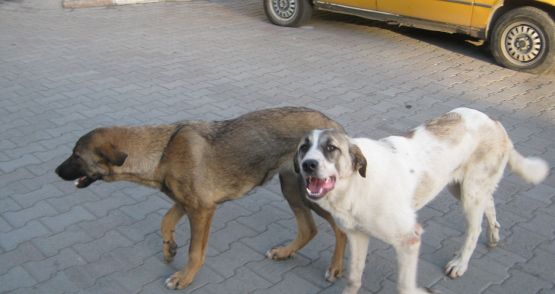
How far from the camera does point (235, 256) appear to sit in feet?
14.3

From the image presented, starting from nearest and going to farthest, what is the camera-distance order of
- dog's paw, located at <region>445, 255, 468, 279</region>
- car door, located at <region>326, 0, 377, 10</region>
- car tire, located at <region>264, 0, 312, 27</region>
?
dog's paw, located at <region>445, 255, 468, 279</region> < car door, located at <region>326, 0, 377, 10</region> < car tire, located at <region>264, 0, 312, 27</region>

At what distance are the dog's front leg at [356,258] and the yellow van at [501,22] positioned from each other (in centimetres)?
609

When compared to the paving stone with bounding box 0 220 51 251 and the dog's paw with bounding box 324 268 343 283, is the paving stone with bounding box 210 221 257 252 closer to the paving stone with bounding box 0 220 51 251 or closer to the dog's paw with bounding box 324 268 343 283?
the dog's paw with bounding box 324 268 343 283

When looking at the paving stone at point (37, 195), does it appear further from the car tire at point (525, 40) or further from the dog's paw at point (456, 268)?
the car tire at point (525, 40)

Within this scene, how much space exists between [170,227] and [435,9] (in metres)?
6.70

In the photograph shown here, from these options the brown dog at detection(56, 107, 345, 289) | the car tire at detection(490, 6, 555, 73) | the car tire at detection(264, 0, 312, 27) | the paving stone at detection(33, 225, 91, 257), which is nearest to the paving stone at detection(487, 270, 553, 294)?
the brown dog at detection(56, 107, 345, 289)

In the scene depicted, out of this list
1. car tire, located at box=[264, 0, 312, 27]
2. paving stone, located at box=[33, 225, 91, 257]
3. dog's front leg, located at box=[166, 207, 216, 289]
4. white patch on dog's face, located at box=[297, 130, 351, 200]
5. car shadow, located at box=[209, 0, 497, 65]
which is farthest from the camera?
car tire, located at box=[264, 0, 312, 27]

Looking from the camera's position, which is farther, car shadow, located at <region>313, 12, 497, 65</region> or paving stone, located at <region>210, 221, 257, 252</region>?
car shadow, located at <region>313, 12, 497, 65</region>

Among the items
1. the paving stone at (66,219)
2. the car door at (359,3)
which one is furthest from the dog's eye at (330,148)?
the car door at (359,3)

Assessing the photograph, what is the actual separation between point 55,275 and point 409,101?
5.05 meters

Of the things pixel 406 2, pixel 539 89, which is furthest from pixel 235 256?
pixel 406 2

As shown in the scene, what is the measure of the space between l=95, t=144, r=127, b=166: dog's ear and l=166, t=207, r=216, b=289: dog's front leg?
1.92 feet

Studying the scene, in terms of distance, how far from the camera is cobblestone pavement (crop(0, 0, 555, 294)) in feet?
13.6

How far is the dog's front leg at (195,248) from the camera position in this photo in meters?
3.83
